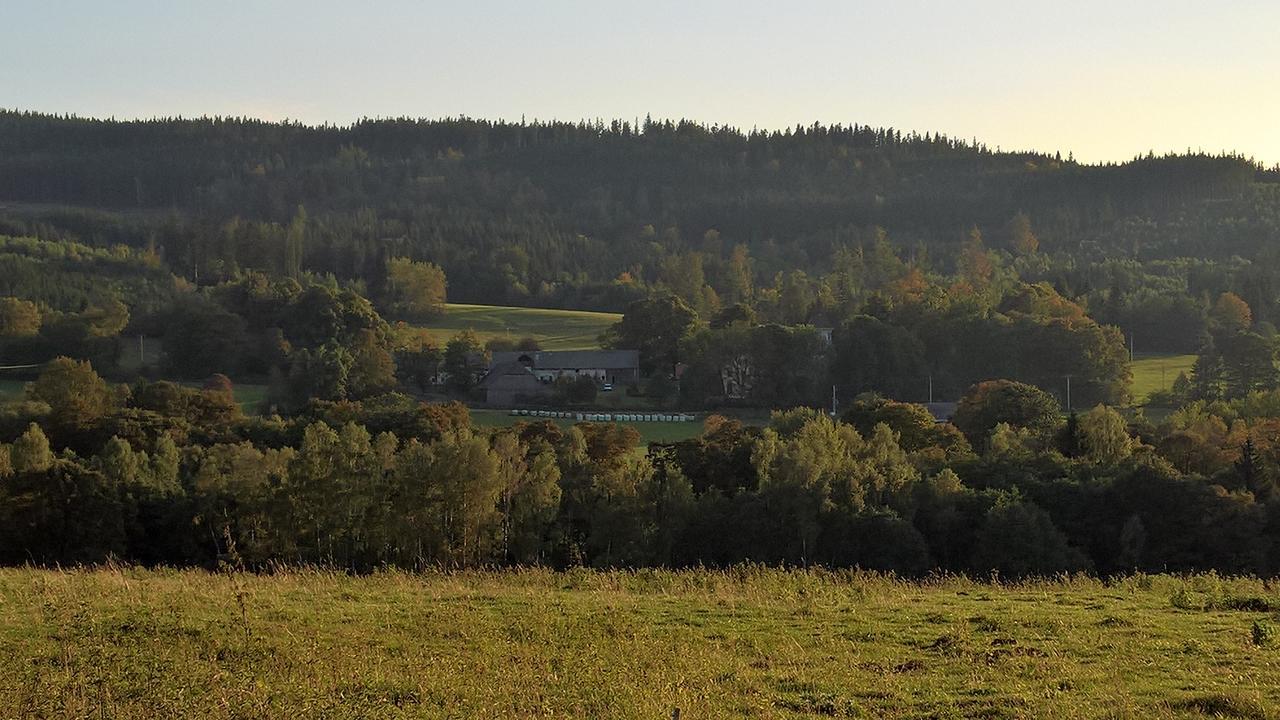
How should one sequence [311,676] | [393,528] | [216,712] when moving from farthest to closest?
1. [393,528]
2. [311,676]
3. [216,712]

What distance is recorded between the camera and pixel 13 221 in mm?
184750

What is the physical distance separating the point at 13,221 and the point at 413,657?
19201 cm

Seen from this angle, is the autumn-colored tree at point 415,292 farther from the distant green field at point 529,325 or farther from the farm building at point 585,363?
the farm building at point 585,363

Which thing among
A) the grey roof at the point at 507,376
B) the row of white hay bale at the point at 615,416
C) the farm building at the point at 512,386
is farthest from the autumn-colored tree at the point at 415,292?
the row of white hay bale at the point at 615,416

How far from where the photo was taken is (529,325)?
132 m

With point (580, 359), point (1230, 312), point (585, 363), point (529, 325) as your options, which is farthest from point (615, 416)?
point (1230, 312)

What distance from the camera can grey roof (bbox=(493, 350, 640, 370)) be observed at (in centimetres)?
9847

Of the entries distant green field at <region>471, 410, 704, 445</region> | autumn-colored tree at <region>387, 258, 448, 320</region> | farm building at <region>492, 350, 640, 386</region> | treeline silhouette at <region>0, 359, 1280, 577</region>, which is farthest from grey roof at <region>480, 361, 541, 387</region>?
treeline silhouette at <region>0, 359, 1280, 577</region>

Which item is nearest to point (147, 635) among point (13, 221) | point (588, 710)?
point (588, 710)

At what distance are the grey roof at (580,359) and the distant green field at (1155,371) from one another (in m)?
34.7

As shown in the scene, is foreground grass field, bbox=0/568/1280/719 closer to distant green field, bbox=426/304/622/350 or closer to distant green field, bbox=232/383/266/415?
distant green field, bbox=232/383/266/415

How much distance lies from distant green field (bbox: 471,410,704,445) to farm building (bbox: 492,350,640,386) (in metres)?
14.9

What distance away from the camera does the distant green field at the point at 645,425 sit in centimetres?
7062

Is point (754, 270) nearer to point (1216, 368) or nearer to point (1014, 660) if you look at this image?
point (1216, 368)
